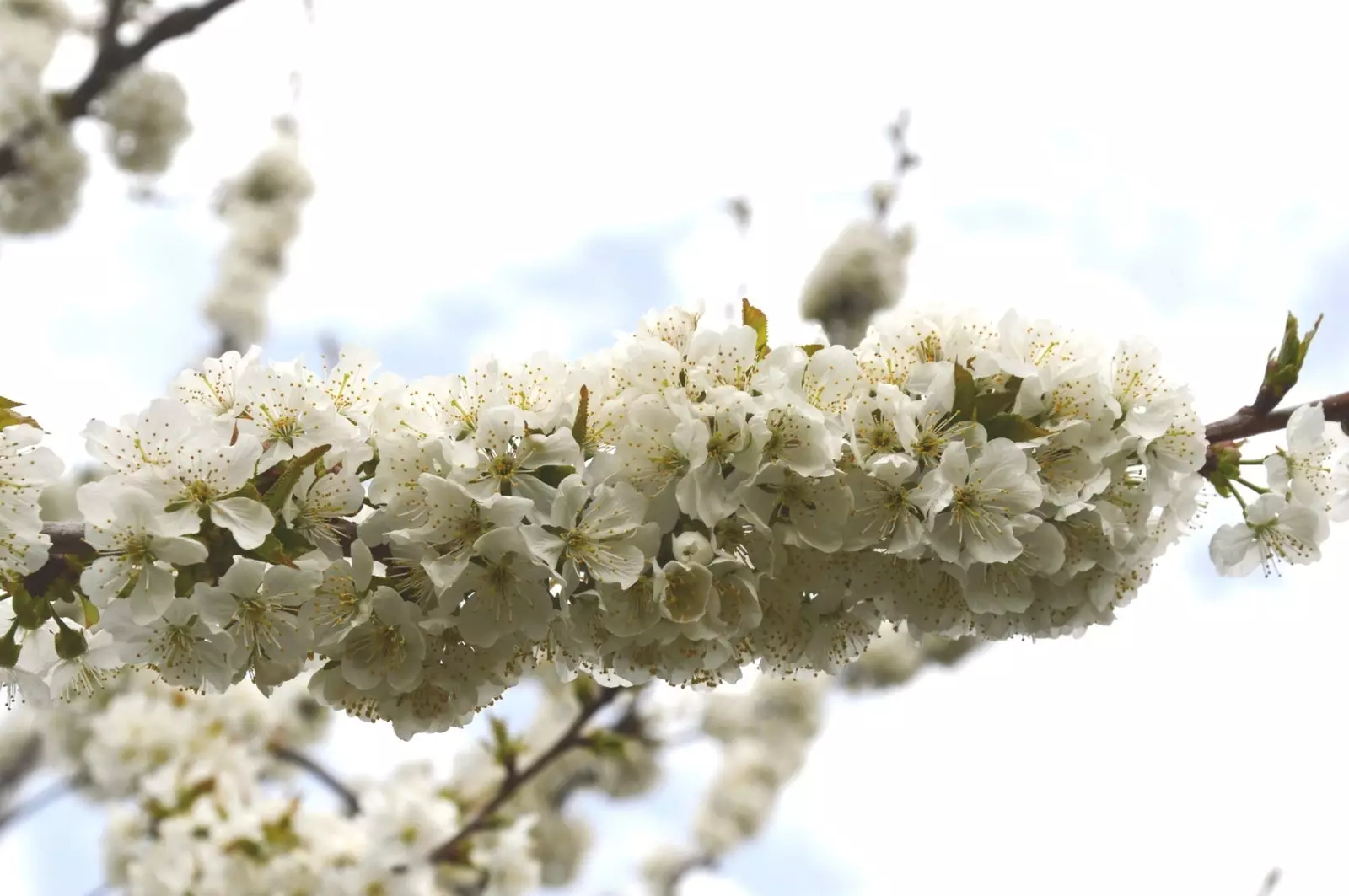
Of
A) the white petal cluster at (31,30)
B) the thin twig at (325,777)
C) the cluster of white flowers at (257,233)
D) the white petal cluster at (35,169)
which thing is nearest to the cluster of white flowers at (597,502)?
the thin twig at (325,777)

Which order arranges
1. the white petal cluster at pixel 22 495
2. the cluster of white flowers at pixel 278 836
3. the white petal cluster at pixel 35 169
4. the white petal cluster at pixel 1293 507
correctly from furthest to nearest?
the white petal cluster at pixel 35 169, the cluster of white flowers at pixel 278 836, the white petal cluster at pixel 1293 507, the white petal cluster at pixel 22 495

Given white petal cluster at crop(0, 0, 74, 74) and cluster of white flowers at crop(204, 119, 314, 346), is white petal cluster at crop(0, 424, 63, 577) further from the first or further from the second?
cluster of white flowers at crop(204, 119, 314, 346)

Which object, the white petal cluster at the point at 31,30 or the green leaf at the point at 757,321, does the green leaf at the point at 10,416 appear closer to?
the green leaf at the point at 757,321

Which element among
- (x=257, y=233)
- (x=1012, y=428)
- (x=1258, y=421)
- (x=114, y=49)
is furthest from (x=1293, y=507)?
(x=257, y=233)

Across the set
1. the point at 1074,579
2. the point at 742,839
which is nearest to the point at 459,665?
the point at 1074,579

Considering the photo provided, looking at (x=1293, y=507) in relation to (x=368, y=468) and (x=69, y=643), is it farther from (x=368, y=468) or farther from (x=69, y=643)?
(x=69, y=643)

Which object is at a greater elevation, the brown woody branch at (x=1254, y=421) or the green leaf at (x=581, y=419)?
the brown woody branch at (x=1254, y=421)

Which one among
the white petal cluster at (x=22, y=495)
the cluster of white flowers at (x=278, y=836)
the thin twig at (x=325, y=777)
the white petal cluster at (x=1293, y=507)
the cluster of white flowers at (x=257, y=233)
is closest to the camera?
the white petal cluster at (x=22, y=495)
